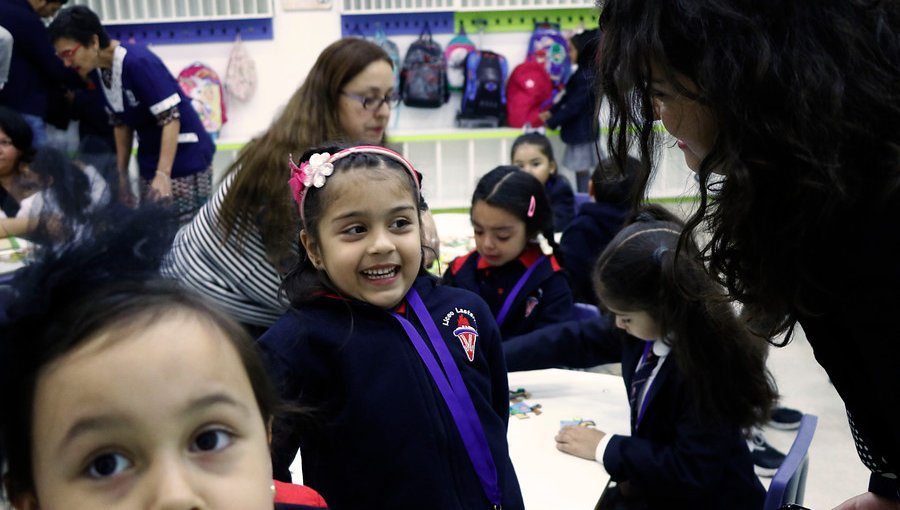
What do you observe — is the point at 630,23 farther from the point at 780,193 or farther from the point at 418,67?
the point at 418,67

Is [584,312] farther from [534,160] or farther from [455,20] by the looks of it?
[455,20]

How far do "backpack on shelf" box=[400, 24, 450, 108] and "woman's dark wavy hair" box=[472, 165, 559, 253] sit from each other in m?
3.84

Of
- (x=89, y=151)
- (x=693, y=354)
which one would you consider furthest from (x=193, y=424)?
(x=693, y=354)

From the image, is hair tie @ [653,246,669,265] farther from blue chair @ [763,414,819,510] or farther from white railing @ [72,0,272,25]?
white railing @ [72,0,272,25]

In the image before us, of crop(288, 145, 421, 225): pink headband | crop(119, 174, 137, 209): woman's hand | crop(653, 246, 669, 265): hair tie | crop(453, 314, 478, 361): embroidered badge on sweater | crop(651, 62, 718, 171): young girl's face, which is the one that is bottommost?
crop(453, 314, 478, 361): embroidered badge on sweater

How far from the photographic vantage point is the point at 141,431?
0.65 m

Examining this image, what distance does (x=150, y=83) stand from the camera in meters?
3.83

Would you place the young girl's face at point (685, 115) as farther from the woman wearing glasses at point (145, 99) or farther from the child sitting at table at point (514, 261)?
A: the woman wearing glasses at point (145, 99)

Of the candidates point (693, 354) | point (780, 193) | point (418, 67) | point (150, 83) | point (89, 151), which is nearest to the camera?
point (89, 151)

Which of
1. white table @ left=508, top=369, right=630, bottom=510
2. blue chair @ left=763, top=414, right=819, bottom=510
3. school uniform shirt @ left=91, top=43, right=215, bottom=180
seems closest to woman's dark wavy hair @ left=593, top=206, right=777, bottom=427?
blue chair @ left=763, top=414, right=819, bottom=510

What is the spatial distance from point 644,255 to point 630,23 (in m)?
0.85

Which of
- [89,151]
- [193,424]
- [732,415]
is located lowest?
[732,415]

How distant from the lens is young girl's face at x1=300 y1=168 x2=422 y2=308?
1.33 meters

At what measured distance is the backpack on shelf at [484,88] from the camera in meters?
6.39
